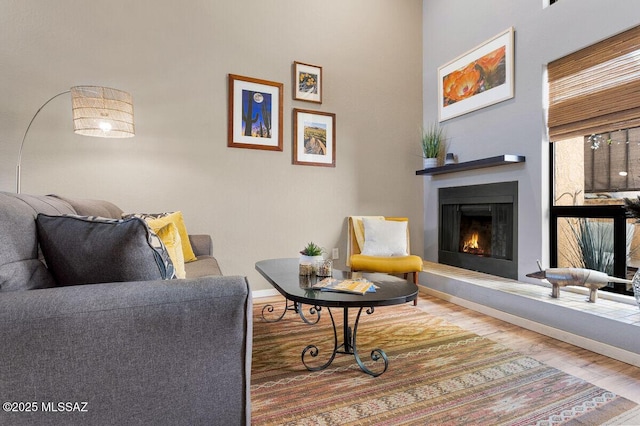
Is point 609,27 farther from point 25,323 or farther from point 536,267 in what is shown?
point 25,323

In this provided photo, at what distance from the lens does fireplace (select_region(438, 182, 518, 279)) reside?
122 inches

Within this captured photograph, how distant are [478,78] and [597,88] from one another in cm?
115

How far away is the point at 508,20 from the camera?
10.2 feet

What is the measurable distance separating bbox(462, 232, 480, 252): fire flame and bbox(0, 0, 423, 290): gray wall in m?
0.65

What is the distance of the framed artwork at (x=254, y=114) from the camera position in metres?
3.28

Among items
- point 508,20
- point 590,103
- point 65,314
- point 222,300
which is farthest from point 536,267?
point 65,314

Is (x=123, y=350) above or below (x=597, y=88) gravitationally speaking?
below

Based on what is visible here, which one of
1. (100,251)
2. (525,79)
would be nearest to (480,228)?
(525,79)

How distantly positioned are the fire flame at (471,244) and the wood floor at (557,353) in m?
0.88

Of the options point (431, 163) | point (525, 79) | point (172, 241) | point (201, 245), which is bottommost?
point (201, 245)

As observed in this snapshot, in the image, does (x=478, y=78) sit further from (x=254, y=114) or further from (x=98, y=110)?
(x=98, y=110)

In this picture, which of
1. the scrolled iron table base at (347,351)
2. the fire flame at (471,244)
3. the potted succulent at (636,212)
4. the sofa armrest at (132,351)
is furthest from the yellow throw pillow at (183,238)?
the potted succulent at (636,212)

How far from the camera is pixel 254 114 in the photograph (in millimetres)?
3354

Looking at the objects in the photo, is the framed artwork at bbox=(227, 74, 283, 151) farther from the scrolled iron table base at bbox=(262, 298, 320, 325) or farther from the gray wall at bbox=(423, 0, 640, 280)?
the gray wall at bbox=(423, 0, 640, 280)
